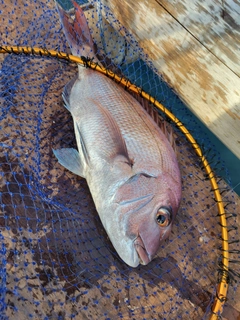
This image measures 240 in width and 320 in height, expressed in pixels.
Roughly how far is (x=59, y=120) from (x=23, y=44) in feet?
2.67

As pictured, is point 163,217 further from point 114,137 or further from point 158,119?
point 158,119

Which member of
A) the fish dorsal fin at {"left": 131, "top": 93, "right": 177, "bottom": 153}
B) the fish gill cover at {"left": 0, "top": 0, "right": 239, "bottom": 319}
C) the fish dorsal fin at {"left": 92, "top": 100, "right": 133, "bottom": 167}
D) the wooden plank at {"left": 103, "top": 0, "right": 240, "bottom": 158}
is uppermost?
the wooden plank at {"left": 103, "top": 0, "right": 240, "bottom": 158}

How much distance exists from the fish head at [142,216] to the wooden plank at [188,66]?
2.74 feet

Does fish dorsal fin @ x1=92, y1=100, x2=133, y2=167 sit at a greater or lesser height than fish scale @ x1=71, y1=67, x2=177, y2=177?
lesser

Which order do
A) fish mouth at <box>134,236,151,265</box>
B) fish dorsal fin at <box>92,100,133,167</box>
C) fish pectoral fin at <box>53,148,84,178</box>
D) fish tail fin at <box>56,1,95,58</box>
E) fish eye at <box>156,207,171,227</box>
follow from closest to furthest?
fish mouth at <box>134,236,151,265</box> → fish eye at <box>156,207,171,227</box> → fish dorsal fin at <box>92,100,133,167</box> → fish pectoral fin at <box>53,148,84,178</box> → fish tail fin at <box>56,1,95,58</box>

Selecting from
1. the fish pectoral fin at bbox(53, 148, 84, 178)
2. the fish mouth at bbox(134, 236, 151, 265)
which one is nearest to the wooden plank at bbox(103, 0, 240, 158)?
the fish pectoral fin at bbox(53, 148, 84, 178)

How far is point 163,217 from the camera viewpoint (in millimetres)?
2260

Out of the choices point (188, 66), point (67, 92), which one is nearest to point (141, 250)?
point (67, 92)

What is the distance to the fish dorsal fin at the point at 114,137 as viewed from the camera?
7.77ft

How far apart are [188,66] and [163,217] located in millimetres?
1325

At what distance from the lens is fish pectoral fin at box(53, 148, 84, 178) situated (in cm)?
252

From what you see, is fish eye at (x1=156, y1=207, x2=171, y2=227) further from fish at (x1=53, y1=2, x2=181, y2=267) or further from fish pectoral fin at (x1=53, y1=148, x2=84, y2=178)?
fish pectoral fin at (x1=53, y1=148, x2=84, y2=178)

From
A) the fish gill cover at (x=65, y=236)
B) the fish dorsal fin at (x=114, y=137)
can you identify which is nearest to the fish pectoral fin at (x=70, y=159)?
the fish gill cover at (x=65, y=236)

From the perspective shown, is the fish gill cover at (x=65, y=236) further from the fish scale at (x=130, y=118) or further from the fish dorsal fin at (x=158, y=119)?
the fish scale at (x=130, y=118)
